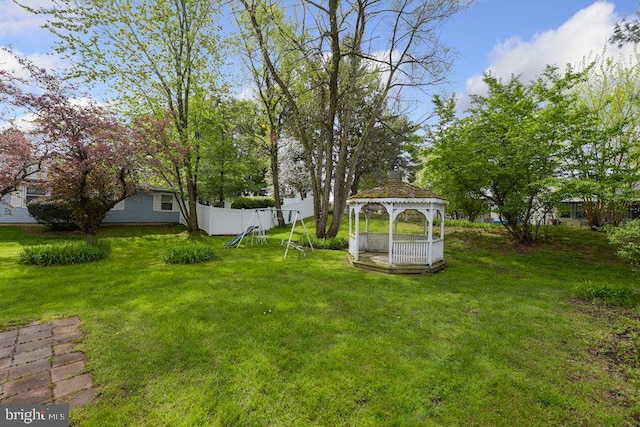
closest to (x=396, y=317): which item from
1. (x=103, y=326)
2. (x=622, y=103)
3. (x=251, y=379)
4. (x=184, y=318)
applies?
(x=251, y=379)

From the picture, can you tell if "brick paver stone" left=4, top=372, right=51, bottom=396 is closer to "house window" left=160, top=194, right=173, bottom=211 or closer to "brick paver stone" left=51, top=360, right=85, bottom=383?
"brick paver stone" left=51, top=360, right=85, bottom=383

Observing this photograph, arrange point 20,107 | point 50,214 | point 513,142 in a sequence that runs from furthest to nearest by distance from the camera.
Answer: point 50,214
point 513,142
point 20,107

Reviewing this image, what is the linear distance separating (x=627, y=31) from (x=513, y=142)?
3855 mm

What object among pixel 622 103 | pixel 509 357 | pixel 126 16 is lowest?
pixel 509 357

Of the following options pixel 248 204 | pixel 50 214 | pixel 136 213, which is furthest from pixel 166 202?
pixel 50 214

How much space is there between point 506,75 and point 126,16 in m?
16.6

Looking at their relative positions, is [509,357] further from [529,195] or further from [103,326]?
[529,195]

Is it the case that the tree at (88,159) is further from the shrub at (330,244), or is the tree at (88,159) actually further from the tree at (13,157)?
the shrub at (330,244)

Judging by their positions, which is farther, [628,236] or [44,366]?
[628,236]

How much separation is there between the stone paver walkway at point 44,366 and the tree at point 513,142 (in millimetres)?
11274

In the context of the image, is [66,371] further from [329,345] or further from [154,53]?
[154,53]

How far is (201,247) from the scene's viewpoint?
9.33 metres

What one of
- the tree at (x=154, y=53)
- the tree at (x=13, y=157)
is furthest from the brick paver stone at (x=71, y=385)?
the tree at (x=154, y=53)

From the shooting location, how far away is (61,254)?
8.18 metres
